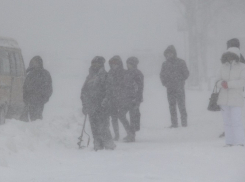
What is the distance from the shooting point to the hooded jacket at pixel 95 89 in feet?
28.6

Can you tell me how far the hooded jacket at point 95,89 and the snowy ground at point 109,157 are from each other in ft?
2.43

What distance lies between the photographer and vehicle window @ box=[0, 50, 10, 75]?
407 inches

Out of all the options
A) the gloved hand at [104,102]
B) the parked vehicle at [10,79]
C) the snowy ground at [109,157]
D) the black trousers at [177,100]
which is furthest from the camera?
the black trousers at [177,100]

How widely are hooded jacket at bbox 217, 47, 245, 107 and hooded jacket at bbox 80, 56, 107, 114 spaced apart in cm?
185

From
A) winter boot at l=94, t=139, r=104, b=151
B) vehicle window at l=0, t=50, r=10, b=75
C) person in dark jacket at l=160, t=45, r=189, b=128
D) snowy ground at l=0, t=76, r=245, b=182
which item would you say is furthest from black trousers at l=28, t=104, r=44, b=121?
person in dark jacket at l=160, t=45, r=189, b=128

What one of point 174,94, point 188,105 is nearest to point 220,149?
point 174,94

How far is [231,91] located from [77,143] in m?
2.64

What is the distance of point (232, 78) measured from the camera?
8297mm

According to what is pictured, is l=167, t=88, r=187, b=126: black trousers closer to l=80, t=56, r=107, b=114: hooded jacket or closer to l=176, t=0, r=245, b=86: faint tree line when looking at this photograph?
l=80, t=56, r=107, b=114: hooded jacket

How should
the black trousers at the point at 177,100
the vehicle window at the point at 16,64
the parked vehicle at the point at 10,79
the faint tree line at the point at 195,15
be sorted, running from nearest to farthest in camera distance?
the parked vehicle at the point at 10,79, the vehicle window at the point at 16,64, the black trousers at the point at 177,100, the faint tree line at the point at 195,15

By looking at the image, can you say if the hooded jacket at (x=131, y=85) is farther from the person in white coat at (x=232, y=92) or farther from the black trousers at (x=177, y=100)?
the person in white coat at (x=232, y=92)

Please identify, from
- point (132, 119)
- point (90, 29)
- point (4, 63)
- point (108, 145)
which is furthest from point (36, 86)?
point (90, 29)

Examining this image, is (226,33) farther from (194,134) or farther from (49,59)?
(194,134)

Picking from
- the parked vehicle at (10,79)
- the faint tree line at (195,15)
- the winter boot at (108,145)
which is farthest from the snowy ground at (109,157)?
the faint tree line at (195,15)
